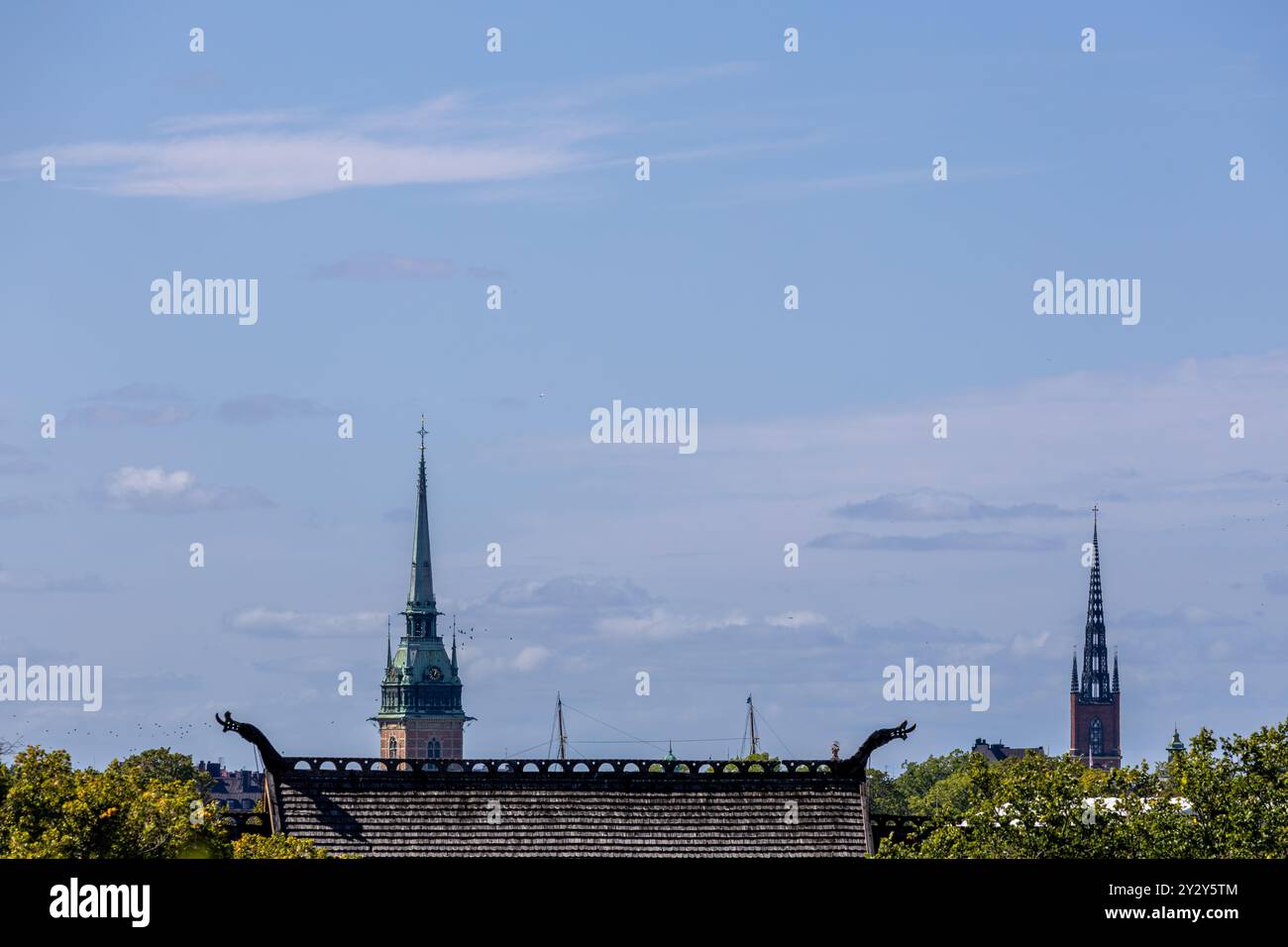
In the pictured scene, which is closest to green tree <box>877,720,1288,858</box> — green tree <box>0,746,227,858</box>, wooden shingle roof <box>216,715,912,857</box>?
wooden shingle roof <box>216,715,912,857</box>

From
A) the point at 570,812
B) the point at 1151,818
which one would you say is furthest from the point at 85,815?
the point at 1151,818

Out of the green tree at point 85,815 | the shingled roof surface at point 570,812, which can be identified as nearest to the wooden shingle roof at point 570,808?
the shingled roof surface at point 570,812

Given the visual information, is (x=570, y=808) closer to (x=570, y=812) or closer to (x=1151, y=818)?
(x=570, y=812)

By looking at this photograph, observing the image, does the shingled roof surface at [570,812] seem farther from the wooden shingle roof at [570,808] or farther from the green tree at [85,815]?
the green tree at [85,815]

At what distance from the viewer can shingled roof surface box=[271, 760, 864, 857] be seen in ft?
167

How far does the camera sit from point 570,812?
51781mm

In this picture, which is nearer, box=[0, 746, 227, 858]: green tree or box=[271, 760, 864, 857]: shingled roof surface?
box=[0, 746, 227, 858]: green tree

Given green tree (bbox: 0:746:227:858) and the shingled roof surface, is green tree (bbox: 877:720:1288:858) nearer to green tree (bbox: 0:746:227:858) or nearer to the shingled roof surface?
the shingled roof surface

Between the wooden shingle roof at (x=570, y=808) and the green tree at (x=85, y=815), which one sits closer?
the green tree at (x=85, y=815)

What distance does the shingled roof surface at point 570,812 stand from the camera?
50906 millimetres
